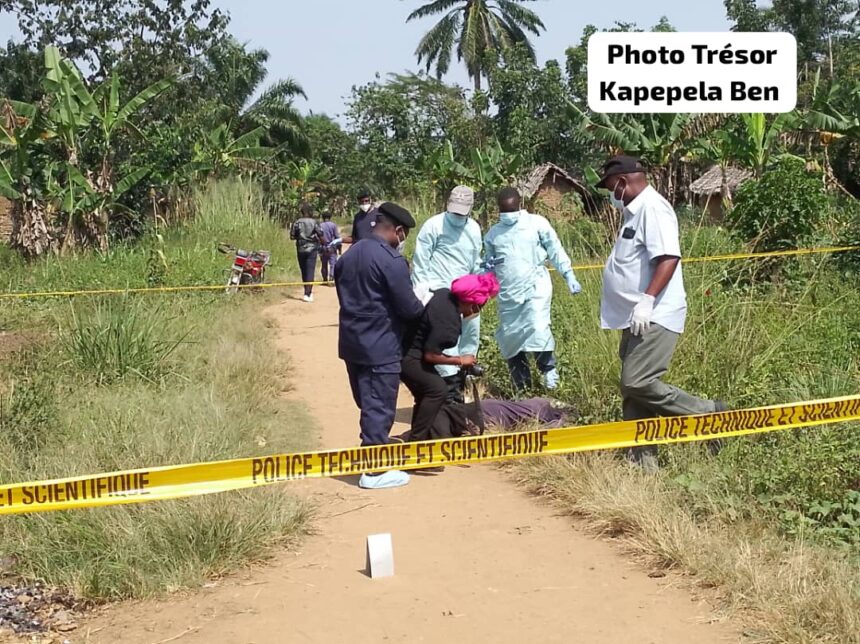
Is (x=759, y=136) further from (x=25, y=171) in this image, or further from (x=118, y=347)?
(x=118, y=347)

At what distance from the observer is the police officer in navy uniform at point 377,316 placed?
557 cm

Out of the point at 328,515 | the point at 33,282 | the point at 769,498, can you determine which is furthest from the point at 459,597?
the point at 33,282

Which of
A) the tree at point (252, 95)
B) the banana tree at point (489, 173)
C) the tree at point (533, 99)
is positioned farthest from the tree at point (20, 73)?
the tree at point (533, 99)

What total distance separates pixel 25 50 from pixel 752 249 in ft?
80.4

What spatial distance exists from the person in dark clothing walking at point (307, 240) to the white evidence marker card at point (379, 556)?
10.0m

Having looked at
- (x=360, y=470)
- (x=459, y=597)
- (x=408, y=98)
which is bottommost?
(x=459, y=597)

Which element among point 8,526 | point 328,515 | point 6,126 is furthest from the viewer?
point 6,126

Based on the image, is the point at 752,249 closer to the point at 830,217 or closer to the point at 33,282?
the point at 830,217

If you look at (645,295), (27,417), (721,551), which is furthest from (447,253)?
(721,551)

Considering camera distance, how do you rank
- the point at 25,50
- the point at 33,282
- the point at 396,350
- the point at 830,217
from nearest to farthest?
1. the point at 396,350
2. the point at 830,217
3. the point at 33,282
4. the point at 25,50

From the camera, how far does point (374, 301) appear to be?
18.4ft

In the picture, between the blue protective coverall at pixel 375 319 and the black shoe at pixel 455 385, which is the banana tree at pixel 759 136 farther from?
the blue protective coverall at pixel 375 319

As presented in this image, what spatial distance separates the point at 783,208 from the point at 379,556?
6.70 m

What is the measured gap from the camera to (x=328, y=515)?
Result: 525cm
